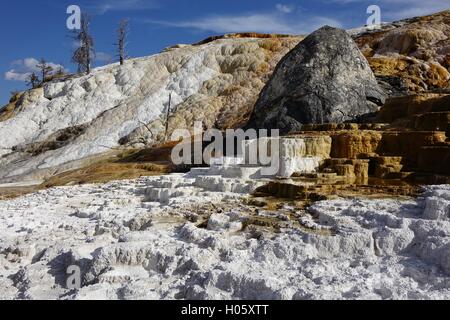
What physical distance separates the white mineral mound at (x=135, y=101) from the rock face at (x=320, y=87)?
519 cm

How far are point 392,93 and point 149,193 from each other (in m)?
11.7

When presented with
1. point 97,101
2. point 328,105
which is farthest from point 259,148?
point 97,101

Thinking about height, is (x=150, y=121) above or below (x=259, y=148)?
above

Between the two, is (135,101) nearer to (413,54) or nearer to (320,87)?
(320,87)

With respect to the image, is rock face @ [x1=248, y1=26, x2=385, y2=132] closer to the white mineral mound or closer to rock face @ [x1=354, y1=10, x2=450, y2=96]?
rock face @ [x1=354, y1=10, x2=450, y2=96]

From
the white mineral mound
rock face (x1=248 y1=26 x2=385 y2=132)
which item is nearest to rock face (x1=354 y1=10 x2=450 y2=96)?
rock face (x1=248 y1=26 x2=385 y2=132)

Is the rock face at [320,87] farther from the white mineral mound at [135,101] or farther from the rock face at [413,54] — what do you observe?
the white mineral mound at [135,101]

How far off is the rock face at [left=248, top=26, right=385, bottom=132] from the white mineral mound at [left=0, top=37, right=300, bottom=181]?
519 centimetres

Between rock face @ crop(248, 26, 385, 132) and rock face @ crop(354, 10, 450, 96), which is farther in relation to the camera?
rock face @ crop(354, 10, 450, 96)

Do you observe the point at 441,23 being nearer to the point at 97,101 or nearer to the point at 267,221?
the point at 97,101

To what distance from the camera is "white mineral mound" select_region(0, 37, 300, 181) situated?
72.6 feet

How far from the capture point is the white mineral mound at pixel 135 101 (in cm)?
2214

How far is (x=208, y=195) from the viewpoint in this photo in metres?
8.11
